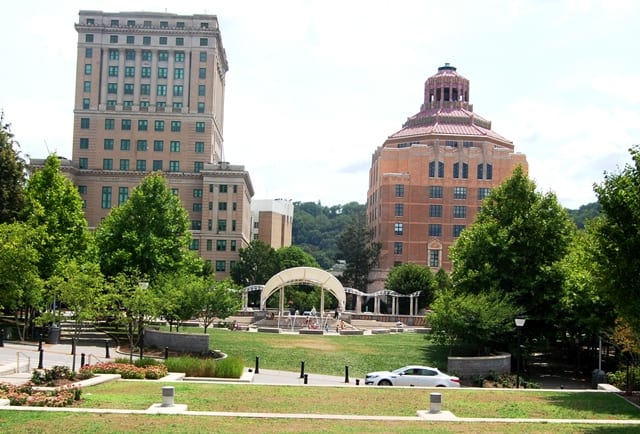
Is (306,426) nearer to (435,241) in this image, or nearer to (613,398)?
(613,398)

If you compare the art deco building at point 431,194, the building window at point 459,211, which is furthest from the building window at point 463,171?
the building window at point 459,211

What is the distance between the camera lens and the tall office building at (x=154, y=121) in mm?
108312

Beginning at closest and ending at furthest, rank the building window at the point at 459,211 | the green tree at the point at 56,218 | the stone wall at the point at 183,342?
the stone wall at the point at 183,342
the green tree at the point at 56,218
the building window at the point at 459,211

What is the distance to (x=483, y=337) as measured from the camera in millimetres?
41719

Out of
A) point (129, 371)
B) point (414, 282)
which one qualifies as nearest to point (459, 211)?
point (414, 282)

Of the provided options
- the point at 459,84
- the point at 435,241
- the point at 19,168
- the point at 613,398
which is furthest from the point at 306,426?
the point at 459,84

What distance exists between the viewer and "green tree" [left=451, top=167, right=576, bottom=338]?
4484cm

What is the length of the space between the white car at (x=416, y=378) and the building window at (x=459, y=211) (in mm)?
85784

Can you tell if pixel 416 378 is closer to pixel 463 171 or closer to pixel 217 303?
pixel 217 303

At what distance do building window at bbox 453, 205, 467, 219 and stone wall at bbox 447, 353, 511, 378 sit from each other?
260ft

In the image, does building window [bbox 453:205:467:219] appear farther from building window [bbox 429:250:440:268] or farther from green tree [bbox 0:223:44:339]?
green tree [bbox 0:223:44:339]

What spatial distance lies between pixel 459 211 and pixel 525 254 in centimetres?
7108

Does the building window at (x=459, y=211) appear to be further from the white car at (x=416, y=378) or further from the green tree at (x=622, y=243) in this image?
the green tree at (x=622, y=243)

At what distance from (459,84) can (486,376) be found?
10073 cm
